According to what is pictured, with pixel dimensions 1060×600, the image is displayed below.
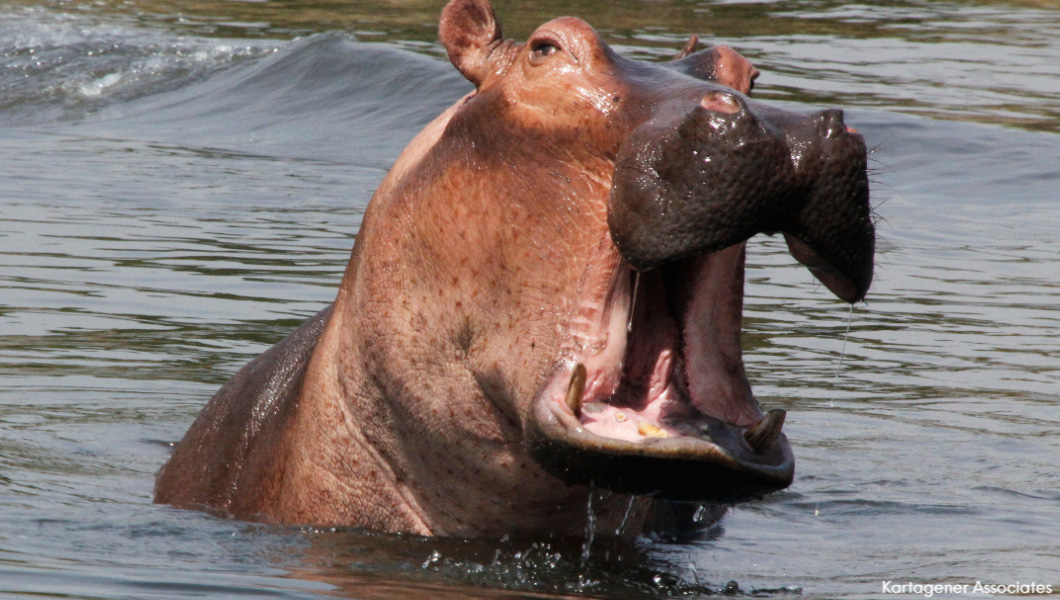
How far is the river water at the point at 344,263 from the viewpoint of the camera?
14.8 feet

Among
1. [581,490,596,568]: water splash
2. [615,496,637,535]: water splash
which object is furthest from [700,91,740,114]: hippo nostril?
[615,496,637,535]: water splash

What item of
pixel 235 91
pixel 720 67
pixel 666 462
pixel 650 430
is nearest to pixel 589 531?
pixel 650 430

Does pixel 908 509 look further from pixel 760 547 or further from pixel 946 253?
pixel 946 253

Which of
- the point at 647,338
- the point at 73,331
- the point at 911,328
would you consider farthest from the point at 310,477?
the point at 911,328

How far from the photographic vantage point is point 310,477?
4621mm

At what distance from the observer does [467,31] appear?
14.6ft

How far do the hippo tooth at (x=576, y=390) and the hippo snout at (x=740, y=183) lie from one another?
0.91 feet

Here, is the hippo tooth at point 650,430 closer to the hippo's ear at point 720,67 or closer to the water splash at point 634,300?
the water splash at point 634,300

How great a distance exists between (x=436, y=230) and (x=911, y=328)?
448 cm

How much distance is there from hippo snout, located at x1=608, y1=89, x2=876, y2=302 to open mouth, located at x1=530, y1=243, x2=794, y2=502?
0.89 feet

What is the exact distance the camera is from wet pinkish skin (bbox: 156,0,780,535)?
12.8 feet

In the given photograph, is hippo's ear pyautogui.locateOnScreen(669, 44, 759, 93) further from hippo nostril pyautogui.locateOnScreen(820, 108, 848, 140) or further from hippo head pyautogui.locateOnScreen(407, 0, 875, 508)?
hippo nostril pyautogui.locateOnScreen(820, 108, 848, 140)

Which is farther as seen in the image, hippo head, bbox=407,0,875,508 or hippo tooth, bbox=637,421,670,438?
hippo tooth, bbox=637,421,670,438

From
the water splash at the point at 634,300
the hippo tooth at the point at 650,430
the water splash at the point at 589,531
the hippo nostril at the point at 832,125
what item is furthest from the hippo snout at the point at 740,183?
the water splash at the point at 589,531
